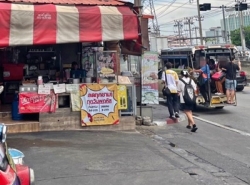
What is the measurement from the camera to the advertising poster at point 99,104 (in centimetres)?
974

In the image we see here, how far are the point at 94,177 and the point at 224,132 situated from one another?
5.69 metres

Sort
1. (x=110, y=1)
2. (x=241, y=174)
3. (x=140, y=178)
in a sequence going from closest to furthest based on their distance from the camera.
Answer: (x=140, y=178) < (x=241, y=174) < (x=110, y=1)

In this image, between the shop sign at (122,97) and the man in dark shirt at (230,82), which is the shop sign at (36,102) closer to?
the shop sign at (122,97)

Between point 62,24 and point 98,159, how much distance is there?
353cm

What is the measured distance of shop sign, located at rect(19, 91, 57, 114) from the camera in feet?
30.7

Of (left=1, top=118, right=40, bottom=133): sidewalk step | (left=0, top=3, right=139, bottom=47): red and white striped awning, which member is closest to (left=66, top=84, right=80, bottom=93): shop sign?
(left=1, top=118, right=40, bottom=133): sidewalk step

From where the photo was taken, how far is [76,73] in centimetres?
1151

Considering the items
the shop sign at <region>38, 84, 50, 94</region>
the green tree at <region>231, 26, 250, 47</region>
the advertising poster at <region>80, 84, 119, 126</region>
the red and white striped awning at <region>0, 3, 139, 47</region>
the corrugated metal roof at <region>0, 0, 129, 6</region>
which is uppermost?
the green tree at <region>231, 26, 250, 47</region>

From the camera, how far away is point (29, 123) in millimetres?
9320

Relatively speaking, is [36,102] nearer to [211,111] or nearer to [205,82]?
[205,82]

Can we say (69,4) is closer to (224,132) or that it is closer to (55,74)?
(55,74)

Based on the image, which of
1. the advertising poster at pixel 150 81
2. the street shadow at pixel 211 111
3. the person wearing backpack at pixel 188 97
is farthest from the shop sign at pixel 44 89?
the street shadow at pixel 211 111

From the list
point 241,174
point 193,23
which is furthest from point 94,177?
point 193,23

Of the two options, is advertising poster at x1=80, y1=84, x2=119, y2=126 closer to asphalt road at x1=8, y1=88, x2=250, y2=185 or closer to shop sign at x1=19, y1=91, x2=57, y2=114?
asphalt road at x1=8, y1=88, x2=250, y2=185
